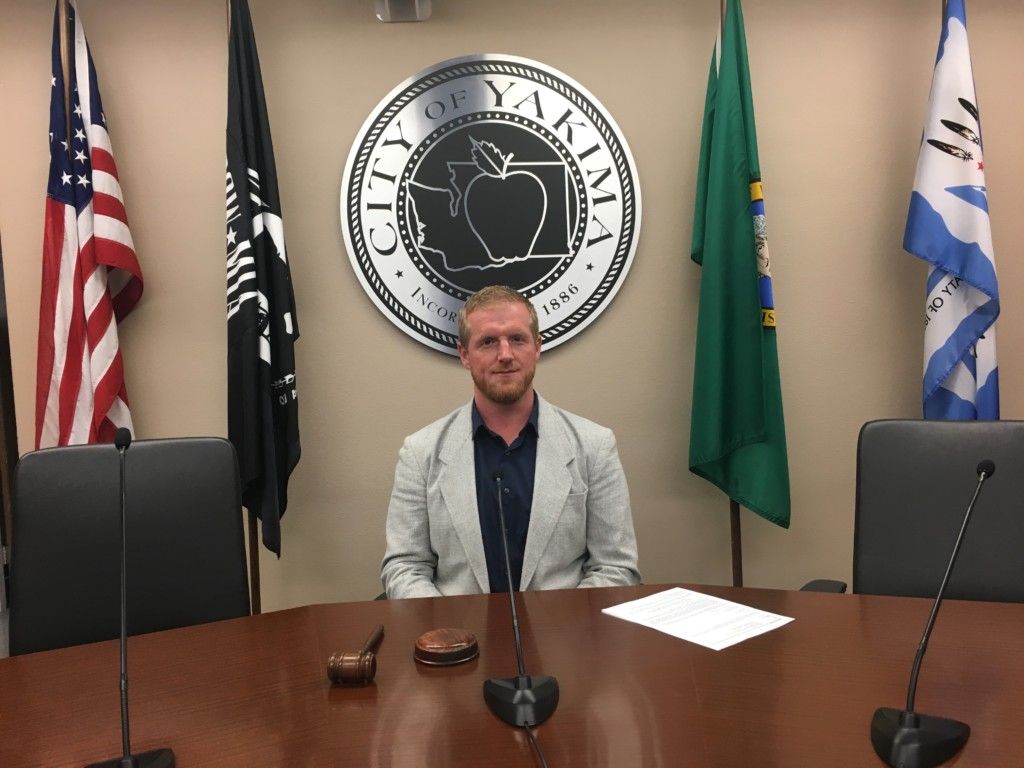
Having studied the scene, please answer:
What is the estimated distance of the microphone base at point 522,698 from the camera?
1.16 metres

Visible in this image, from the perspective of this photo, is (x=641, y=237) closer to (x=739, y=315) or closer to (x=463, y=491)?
(x=739, y=315)

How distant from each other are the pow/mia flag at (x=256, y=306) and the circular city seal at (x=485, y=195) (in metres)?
0.28

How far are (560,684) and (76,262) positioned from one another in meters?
2.16

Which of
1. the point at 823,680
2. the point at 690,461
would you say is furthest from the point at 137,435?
the point at 823,680

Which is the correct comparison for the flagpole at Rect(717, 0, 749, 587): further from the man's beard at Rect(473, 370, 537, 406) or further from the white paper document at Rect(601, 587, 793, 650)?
the white paper document at Rect(601, 587, 793, 650)

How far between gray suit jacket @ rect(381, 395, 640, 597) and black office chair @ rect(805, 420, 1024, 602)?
1.64 ft

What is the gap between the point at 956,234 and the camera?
8.92ft

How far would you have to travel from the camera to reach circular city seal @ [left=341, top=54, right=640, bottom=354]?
9.41 ft

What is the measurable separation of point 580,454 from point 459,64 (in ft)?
4.83

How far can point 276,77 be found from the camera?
9.39 ft

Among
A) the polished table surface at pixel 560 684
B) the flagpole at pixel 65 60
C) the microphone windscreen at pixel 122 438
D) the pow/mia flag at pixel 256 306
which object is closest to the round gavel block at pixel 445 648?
the polished table surface at pixel 560 684

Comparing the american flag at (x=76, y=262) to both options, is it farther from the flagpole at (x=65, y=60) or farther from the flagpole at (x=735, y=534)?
the flagpole at (x=735, y=534)

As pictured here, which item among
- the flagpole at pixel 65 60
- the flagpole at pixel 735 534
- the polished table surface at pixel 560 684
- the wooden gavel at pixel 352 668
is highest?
the flagpole at pixel 65 60

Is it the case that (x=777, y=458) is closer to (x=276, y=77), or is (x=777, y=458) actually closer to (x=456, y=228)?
(x=456, y=228)
